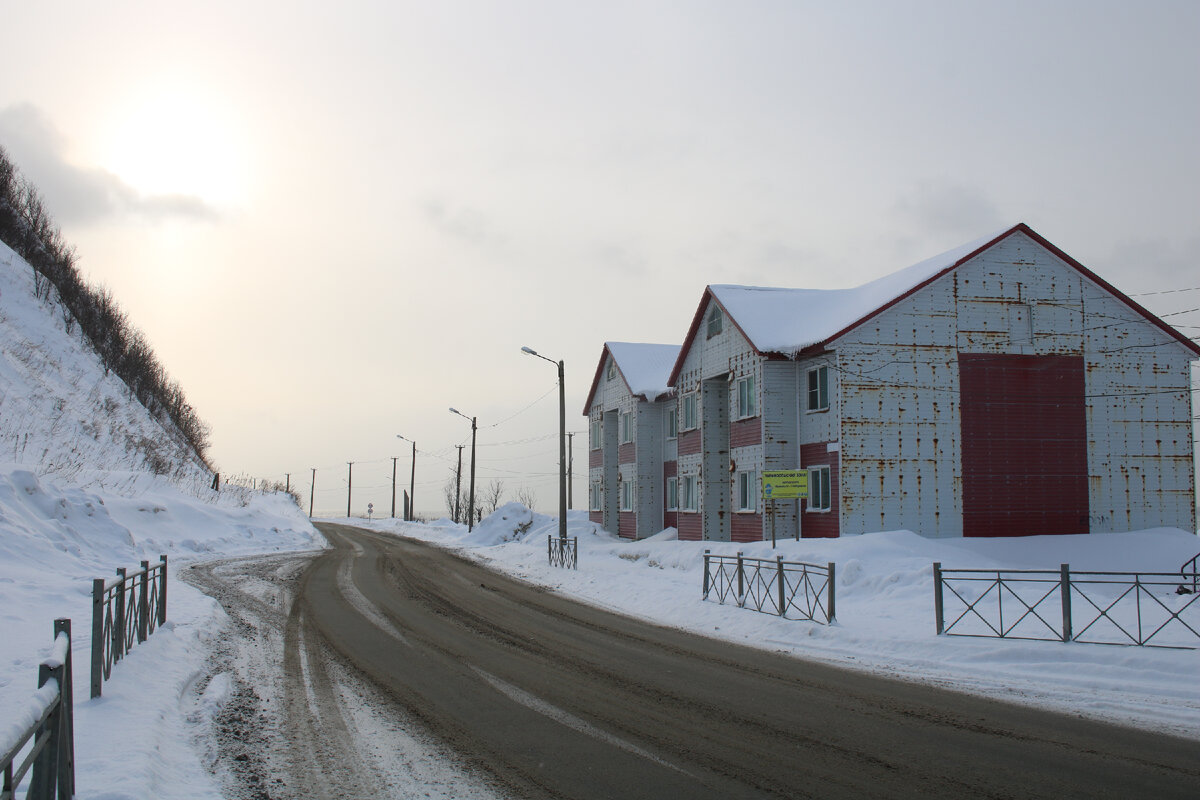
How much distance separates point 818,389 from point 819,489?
3217 millimetres

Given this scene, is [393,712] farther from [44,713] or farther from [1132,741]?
[1132,741]

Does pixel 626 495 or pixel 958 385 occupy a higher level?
pixel 958 385

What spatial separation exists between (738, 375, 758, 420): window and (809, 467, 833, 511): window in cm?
307

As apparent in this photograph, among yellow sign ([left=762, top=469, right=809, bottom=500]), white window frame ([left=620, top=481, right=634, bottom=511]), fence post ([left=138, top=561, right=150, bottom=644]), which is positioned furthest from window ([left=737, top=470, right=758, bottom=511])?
fence post ([left=138, top=561, right=150, bottom=644])

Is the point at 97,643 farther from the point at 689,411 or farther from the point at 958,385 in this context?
the point at 689,411

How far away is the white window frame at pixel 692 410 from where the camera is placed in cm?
3381

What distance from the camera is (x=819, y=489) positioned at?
26.6 meters

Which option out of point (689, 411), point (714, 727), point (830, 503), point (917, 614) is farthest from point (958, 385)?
point (714, 727)

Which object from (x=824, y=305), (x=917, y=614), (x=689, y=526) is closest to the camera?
(x=917, y=614)

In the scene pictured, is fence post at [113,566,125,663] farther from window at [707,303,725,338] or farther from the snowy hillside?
window at [707,303,725,338]

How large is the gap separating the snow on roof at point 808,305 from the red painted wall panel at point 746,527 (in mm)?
5889

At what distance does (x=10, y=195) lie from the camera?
2031 inches

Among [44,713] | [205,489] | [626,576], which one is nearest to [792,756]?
[44,713]

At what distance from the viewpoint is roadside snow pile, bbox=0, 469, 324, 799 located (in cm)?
618
